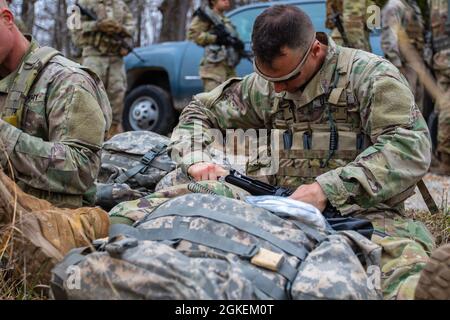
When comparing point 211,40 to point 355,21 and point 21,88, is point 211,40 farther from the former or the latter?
point 21,88

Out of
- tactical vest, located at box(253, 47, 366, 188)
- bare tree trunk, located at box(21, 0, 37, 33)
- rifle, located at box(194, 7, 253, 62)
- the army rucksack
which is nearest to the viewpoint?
tactical vest, located at box(253, 47, 366, 188)

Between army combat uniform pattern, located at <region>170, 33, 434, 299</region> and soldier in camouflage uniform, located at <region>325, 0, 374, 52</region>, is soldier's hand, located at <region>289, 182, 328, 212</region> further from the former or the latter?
soldier in camouflage uniform, located at <region>325, 0, 374, 52</region>

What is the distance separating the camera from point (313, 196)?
2.91 m

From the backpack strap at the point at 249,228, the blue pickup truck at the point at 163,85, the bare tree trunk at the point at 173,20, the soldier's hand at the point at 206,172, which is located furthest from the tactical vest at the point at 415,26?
the bare tree trunk at the point at 173,20

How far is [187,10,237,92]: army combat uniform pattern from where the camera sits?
8328mm

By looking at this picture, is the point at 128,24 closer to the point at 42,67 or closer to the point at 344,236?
the point at 42,67

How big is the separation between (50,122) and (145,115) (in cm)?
636

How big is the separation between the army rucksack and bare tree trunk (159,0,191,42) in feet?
35.3

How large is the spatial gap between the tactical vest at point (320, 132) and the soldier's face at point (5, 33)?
1.20 meters

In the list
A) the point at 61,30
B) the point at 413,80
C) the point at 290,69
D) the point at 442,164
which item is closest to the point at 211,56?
the point at 413,80

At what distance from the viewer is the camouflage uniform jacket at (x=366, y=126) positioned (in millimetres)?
2959

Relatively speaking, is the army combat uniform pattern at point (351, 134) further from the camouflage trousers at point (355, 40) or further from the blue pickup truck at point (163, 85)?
the blue pickup truck at point (163, 85)

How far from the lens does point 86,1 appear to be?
7930mm

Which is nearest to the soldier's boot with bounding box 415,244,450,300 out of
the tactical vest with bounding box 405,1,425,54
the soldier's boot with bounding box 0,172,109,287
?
the soldier's boot with bounding box 0,172,109,287
